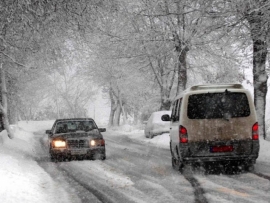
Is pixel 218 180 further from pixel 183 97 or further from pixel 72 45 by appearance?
pixel 72 45

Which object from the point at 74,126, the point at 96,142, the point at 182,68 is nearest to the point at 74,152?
the point at 96,142

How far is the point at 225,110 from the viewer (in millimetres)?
9680

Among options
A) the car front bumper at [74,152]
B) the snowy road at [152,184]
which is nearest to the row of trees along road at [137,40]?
the car front bumper at [74,152]

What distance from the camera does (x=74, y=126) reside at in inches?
619

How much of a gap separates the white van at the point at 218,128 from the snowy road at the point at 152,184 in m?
0.49

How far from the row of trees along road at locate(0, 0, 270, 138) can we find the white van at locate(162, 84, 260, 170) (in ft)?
9.91

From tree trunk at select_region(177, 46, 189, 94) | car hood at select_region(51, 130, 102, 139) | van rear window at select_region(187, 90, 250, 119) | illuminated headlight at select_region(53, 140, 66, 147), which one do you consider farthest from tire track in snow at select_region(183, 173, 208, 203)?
tree trunk at select_region(177, 46, 189, 94)

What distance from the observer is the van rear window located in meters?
9.66

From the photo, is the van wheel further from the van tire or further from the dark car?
the dark car

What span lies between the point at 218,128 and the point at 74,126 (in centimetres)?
741

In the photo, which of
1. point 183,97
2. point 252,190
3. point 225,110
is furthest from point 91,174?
point 252,190

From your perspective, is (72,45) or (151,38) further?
(151,38)

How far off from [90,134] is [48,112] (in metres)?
69.4

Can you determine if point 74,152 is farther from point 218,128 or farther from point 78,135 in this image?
point 218,128
